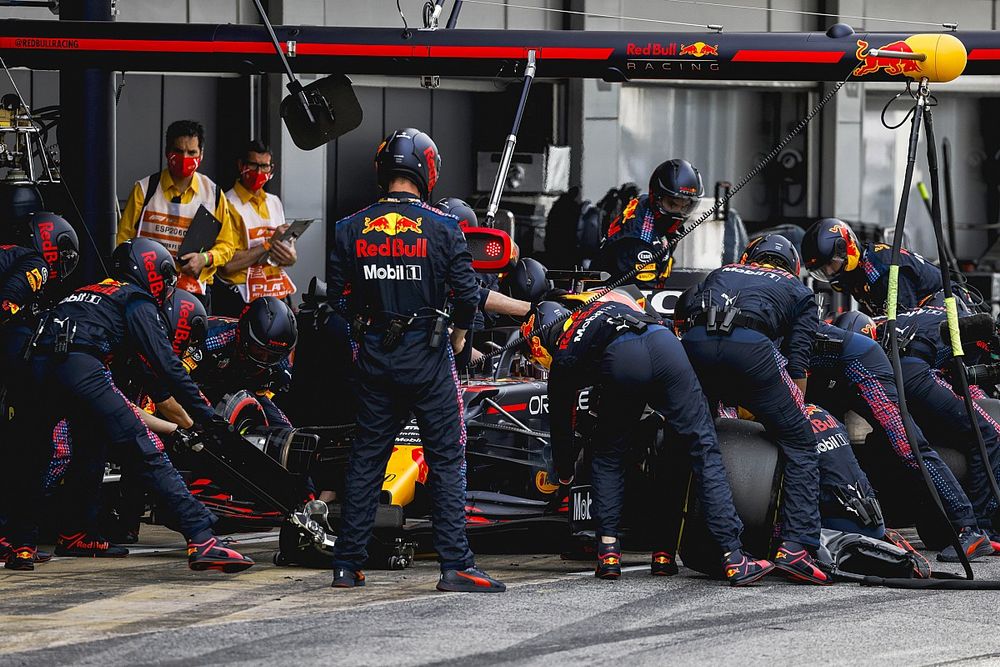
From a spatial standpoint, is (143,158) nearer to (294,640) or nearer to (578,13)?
(578,13)

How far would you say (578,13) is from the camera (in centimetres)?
1861

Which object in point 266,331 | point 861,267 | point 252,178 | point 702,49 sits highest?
point 702,49

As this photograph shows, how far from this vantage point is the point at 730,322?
27.1 ft

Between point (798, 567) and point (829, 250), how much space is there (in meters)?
2.92

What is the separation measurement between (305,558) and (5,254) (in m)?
2.62

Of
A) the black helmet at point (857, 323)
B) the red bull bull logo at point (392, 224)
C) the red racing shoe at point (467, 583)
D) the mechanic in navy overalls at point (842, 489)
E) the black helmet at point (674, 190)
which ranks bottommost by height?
the red racing shoe at point (467, 583)

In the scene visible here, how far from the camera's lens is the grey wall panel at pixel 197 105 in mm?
17188

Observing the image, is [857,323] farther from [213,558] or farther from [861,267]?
[213,558]

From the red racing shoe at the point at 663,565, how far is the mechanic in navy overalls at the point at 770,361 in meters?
0.54

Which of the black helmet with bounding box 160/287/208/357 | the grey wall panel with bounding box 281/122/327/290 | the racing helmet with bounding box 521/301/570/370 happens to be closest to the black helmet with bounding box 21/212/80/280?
the black helmet with bounding box 160/287/208/357

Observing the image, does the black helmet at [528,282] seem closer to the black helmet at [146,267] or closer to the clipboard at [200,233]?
the clipboard at [200,233]

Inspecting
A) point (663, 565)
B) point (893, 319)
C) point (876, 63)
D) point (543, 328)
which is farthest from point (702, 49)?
point (663, 565)

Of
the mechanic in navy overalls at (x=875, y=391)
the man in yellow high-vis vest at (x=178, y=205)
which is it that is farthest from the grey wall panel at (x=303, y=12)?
the mechanic in navy overalls at (x=875, y=391)

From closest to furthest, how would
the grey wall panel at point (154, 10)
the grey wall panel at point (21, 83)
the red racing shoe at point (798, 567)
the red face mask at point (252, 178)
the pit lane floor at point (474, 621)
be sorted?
1. the pit lane floor at point (474, 621)
2. the red racing shoe at point (798, 567)
3. the red face mask at point (252, 178)
4. the grey wall panel at point (21, 83)
5. the grey wall panel at point (154, 10)
